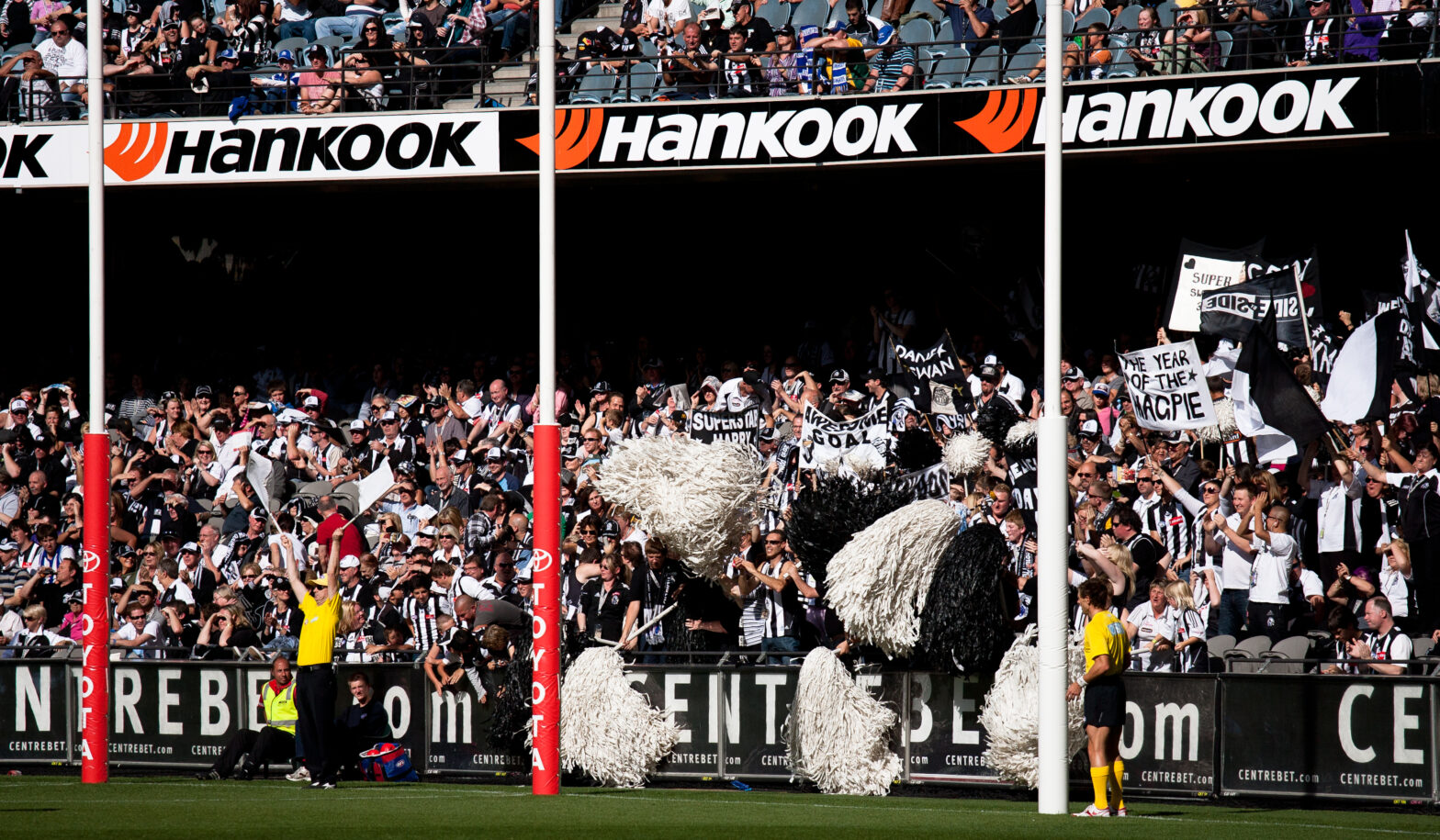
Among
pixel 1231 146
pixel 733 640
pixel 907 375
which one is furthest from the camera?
pixel 907 375

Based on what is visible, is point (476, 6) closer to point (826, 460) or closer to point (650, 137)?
point (650, 137)

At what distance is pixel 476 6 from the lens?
2030 centimetres

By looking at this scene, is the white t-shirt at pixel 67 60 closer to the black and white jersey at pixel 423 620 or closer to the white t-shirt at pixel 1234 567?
the black and white jersey at pixel 423 620

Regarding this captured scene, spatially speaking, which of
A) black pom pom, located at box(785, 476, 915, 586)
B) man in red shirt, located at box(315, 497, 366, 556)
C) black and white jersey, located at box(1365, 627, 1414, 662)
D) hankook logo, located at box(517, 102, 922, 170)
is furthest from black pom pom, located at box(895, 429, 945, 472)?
man in red shirt, located at box(315, 497, 366, 556)

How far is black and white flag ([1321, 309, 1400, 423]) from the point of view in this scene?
1438cm

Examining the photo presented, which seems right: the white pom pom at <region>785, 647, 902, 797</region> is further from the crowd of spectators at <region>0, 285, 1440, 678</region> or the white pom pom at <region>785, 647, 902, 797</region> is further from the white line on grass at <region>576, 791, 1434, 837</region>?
the crowd of spectators at <region>0, 285, 1440, 678</region>

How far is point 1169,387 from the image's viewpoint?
15328 millimetres

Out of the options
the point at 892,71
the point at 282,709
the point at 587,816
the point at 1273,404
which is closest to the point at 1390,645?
the point at 1273,404

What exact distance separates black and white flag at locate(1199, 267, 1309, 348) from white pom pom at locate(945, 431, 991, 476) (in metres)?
2.59

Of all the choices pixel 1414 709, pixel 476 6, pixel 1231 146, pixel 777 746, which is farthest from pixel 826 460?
pixel 476 6

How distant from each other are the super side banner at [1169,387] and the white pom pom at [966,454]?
140 centimetres

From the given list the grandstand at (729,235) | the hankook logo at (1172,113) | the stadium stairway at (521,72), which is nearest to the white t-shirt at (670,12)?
the grandstand at (729,235)

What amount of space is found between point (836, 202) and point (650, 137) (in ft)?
12.1

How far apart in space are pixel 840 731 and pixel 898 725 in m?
0.52
